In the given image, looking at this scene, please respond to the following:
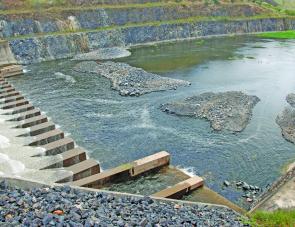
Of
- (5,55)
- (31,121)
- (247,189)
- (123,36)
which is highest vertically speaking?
(123,36)

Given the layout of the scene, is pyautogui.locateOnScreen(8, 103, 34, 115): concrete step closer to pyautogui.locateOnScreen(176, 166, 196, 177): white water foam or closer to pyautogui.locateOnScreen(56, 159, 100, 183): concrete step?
pyautogui.locateOnScreen(56, 159, 100, 183): concrete step

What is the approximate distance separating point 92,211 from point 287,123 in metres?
24.5

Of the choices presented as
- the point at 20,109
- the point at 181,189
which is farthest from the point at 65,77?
the point at 181,189

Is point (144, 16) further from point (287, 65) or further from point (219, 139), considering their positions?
point (219, 139)

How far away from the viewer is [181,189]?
20.5 m

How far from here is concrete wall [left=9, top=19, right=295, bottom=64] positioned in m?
62.9

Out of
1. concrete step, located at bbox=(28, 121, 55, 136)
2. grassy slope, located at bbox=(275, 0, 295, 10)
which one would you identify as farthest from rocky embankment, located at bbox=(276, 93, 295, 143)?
grassy slope, located at bbox=(275, 0, 295, 10)

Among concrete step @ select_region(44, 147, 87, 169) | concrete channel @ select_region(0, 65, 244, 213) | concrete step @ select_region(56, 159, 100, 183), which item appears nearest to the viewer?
concrete channel @ select_region(0, 65, 244, 213)

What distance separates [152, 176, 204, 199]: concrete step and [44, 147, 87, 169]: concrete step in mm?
6296

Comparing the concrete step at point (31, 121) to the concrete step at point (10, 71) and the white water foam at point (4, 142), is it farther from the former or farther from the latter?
the concrete step at point (10, 71)

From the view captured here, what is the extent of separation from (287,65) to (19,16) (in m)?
48.0

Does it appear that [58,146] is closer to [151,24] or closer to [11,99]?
[11,99]

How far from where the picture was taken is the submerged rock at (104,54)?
210ft

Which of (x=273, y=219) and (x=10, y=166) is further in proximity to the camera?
(x=10, y=166)
